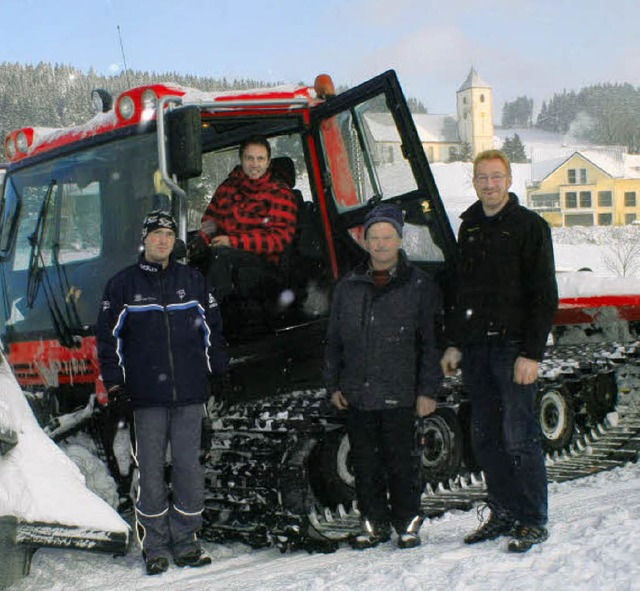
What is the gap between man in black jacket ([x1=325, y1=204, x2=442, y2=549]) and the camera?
446cm

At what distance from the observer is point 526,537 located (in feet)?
13.6

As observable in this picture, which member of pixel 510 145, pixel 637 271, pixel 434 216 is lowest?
pixel 637 271

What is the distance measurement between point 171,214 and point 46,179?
1.19 meters

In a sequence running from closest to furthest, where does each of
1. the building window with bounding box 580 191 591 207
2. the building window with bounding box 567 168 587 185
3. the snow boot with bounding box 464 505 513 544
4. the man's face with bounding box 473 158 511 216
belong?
the man's face with bounding box 473 158 511 216 → the snow boot with bounding box 464 505 513 544 → the building window with bounding box 580 191 591 207 → the building window with bounding box 567 168 587 185

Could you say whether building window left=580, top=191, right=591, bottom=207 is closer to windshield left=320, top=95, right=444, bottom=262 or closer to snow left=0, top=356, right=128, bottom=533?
windshield left=320, top=95, right=444, bottom=262

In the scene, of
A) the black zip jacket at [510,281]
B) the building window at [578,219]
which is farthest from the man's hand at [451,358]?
the building window at [578,219]

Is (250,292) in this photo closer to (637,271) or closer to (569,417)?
(569,417)

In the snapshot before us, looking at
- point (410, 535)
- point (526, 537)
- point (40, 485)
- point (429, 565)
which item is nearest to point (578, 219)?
point (410, 535)

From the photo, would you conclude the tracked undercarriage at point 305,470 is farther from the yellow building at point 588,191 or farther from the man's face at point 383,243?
the yellow building at point 588,191

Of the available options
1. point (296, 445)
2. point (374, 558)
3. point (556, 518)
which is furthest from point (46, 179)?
point (556, 518)

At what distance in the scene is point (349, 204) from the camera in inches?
225

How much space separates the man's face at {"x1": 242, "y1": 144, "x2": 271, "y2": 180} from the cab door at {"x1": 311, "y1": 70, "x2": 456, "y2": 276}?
438mm

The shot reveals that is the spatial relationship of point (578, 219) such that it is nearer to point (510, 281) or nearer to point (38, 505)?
point (510, 281)

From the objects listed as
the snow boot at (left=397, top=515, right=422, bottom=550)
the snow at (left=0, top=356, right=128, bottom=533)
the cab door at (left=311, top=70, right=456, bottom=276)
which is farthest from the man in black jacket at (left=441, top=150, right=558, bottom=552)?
the snow at (left=0, top=356, right=128, bottom=533)
